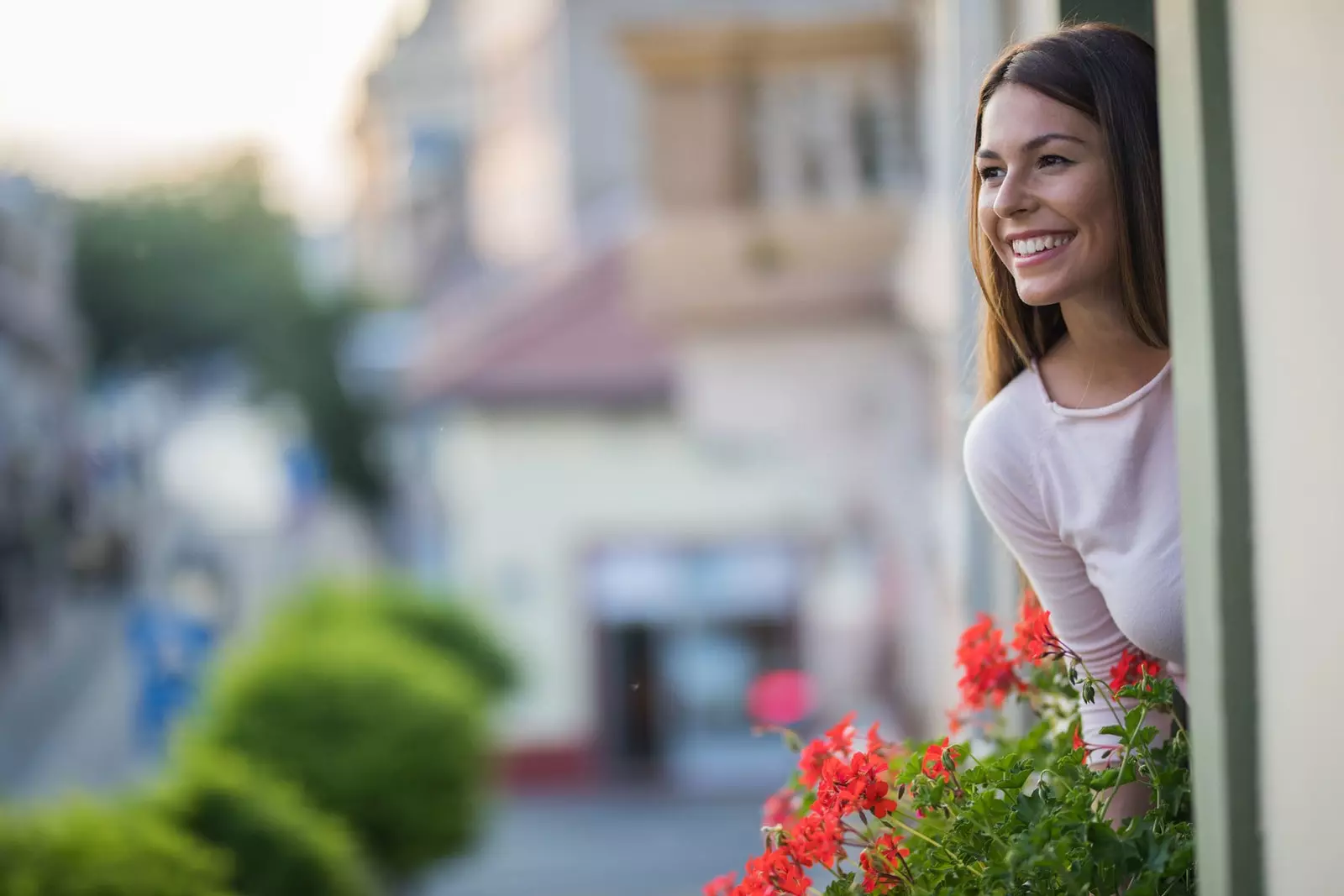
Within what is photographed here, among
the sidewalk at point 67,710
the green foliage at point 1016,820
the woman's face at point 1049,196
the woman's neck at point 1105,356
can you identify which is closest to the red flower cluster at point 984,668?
the green foliage at point 1016,820

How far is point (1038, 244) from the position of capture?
205cm

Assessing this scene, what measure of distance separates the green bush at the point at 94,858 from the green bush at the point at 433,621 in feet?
29.5

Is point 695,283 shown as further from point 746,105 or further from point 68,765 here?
point 68,765

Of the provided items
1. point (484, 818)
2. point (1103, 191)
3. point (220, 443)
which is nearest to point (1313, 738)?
point (1103, 191)

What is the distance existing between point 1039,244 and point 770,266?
30.2 ft

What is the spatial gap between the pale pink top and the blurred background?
58cm

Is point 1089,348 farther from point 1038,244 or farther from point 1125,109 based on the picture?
point 1125,109

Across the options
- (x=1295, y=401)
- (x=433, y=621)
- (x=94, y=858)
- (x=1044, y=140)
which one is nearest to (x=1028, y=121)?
(x=1044, y=140)

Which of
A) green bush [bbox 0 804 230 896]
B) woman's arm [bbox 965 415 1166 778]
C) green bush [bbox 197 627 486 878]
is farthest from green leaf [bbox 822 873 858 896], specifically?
green bush [bbox 197 627 486 878]

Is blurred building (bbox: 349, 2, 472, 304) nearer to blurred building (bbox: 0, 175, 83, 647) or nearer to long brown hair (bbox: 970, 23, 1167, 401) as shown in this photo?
blurred building (bbox: 0, 175, 83, 647)

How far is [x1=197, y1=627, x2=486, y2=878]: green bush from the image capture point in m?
10.5

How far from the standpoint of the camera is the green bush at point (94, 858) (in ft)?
17.1

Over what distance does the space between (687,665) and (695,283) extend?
13.0 metres

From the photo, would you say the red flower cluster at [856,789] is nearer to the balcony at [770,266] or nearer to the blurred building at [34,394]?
the balcony at [770,266]
